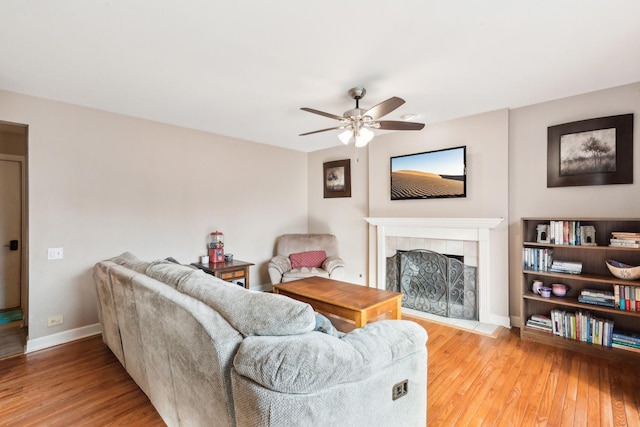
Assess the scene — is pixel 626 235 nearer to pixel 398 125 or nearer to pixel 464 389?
pixel 464 389

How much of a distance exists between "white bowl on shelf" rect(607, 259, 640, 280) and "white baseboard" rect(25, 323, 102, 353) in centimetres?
513

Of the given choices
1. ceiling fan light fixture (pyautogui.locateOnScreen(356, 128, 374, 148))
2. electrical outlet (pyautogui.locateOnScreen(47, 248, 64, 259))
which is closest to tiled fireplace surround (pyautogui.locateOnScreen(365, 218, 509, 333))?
ceiling fan light fixture (pyautogui.locateOnScreen(356, 128, 374, 148))

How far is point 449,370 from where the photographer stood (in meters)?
2.43

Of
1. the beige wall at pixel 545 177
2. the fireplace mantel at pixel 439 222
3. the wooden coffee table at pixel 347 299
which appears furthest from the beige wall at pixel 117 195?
the beige wall at pixel 545 177

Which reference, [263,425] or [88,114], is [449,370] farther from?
[88,114]

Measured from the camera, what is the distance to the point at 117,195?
3.33m

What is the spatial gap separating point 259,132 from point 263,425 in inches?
148

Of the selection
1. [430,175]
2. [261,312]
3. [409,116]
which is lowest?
[261,312]

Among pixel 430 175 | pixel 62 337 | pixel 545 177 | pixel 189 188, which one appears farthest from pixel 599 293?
pixel 62 337

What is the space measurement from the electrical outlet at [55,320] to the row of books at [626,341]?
5271 millimetres

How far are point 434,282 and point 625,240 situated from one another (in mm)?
1851

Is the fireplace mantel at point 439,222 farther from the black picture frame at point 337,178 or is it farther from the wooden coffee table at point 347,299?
the wooden coffee table at point 347,299

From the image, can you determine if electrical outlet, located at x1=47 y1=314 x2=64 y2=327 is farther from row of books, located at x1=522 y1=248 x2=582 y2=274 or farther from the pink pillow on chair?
row of books, located at x1=522 y1=248 x2=582 y2=274

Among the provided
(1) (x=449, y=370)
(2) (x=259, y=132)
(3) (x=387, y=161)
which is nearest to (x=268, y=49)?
(2) (x=259, y=132)
